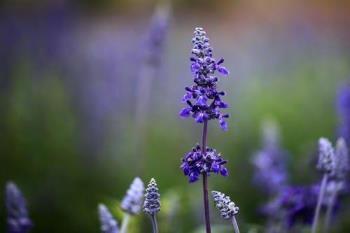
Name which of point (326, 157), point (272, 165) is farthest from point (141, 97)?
point (326, 157)

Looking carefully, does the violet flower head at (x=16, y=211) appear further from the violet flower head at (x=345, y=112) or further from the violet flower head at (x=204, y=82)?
the violet flower head at (x=345, y=112)

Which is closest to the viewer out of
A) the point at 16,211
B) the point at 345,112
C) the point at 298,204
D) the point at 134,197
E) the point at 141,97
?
the point at 134,197

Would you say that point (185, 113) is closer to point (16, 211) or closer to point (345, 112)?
point (16, 211)

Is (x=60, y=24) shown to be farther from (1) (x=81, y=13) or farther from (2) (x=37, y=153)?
(2) (x=37, y=153)

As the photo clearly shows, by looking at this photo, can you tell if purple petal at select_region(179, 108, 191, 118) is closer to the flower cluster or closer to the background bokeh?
the flower cluster

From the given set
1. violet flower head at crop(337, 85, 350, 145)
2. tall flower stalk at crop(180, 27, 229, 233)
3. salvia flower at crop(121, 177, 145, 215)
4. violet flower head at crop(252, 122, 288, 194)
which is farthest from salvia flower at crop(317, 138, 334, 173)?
violet flower head at crop(252, 122, 288, 194)

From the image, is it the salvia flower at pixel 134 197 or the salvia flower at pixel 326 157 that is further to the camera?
the salvia flower at pixel 326 157

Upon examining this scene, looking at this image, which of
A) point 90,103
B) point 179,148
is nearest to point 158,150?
point 179,148

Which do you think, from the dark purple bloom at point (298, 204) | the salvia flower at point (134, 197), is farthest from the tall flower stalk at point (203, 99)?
the dark purple bloom at point (298, 204)
